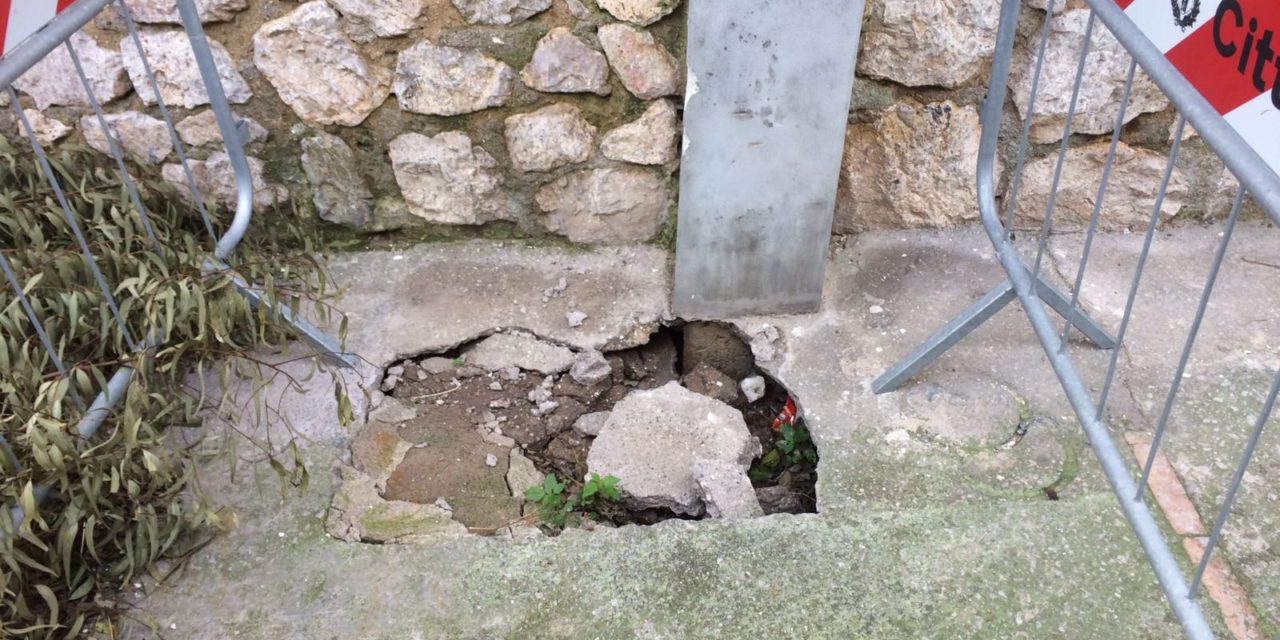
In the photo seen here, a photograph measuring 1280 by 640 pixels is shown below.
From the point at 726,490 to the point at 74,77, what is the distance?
2.11 m

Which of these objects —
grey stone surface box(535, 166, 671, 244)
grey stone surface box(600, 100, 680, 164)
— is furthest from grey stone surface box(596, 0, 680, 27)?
grey stone surface box(535, 166, 671, 244)

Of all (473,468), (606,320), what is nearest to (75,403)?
(473,468)

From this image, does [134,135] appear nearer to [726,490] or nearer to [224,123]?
[224,123]

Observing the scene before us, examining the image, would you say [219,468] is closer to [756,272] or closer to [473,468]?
[473,468]

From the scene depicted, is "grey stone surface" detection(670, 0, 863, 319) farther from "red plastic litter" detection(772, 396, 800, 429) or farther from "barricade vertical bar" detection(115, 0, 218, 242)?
"barricade vertical bar" detection(115, 0, 218, 242)

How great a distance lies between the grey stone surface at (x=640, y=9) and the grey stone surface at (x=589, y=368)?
2.98 ft

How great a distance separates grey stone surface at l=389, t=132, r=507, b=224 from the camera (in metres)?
2.73

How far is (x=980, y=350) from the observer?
102 inches

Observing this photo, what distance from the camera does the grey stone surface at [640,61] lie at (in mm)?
2533

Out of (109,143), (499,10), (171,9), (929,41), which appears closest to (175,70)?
(171,9)

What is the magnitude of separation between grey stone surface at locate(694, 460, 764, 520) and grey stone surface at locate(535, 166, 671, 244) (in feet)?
2.91

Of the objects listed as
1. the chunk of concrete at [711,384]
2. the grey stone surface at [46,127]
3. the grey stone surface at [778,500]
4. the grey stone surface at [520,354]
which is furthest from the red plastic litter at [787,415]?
the grey stone surface at [46,127]

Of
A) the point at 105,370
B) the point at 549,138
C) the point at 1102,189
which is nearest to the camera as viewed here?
the point at 1102,189

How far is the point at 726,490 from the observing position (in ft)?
7.38
